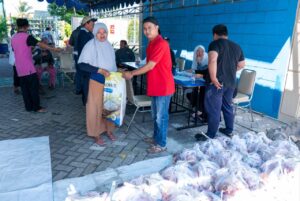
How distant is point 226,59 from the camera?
3.17m

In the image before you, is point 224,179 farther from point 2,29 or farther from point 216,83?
point 2,29

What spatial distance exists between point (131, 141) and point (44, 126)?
1.49 meters

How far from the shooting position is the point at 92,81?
307cm

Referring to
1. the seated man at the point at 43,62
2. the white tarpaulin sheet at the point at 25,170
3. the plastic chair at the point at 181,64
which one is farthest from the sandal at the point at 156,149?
the seated man at the point at 43,62

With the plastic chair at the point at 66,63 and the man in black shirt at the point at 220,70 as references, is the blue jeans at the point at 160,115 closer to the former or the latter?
the man in black shirt at the point at 220,70

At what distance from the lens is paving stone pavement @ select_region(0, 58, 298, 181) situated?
2885 millimetres

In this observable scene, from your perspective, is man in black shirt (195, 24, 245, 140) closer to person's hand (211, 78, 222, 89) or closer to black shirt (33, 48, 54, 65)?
person's hand (211, 78, 222, 89)

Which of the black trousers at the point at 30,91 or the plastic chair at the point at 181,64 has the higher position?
the plastic chair at the point at 181,64

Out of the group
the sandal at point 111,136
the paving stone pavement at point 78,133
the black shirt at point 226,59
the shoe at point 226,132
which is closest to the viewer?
the paving stone pavement at point 78,133

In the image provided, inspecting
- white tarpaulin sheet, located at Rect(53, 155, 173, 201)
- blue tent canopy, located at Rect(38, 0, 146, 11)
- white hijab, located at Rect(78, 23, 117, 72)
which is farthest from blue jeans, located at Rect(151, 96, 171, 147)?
blue tent canopy, located at Rect(38, 0, 146, 11)

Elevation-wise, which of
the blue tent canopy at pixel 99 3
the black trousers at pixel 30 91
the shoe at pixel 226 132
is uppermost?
the blue tent canopy at pixel 99 3

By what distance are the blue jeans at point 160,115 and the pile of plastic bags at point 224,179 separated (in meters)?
0.84

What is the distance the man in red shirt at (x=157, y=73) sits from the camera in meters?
2.70

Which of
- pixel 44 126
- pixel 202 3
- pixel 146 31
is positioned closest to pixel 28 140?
pixel 44 126
